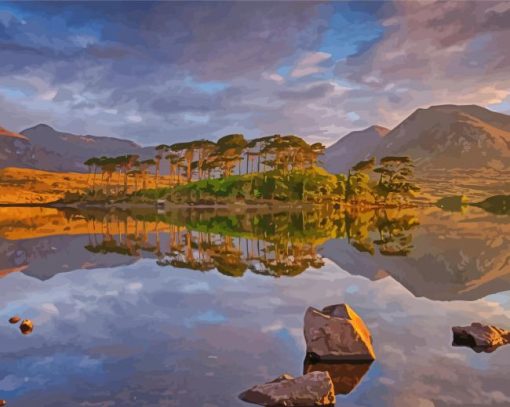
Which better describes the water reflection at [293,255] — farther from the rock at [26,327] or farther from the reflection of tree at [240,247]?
the rock at [26,327]

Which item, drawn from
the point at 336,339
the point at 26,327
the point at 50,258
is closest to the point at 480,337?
the point at 336,339

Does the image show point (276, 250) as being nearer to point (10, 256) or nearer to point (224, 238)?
point (224, 238)

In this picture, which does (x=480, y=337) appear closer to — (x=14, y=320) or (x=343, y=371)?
(x=343, y=371)

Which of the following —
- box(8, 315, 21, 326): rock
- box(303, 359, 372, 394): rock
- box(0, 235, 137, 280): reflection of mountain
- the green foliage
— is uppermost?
the green foliage

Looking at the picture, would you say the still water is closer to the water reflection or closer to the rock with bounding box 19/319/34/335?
the water reflection

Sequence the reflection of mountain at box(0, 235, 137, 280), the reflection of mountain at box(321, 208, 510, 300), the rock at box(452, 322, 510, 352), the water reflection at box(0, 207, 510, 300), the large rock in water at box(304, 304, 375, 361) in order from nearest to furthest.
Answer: the large rock in water at box(304, 304, 375, 361), the rock at box(452, 322, 510, 352), the reflection of mountain at box(321, 208, 510, 300), the water reflection at box(0, 207, 510, 300), the reflection of mountain at box(0, 235, 137, 280)

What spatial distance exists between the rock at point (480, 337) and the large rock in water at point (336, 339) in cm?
356

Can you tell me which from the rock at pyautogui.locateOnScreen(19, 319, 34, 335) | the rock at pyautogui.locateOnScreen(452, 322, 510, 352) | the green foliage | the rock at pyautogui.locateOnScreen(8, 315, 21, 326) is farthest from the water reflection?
the green foliage

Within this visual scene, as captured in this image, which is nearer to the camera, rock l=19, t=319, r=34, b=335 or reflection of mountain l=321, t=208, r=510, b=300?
rock l=19, t=319, r=34, b=335

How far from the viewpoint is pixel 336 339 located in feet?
45.8

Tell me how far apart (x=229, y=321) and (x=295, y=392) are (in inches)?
294

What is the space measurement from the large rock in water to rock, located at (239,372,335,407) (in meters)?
2.54

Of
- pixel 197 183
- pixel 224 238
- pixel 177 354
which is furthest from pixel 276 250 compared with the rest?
pixel 197 183

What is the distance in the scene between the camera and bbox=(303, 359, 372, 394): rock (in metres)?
12.0
